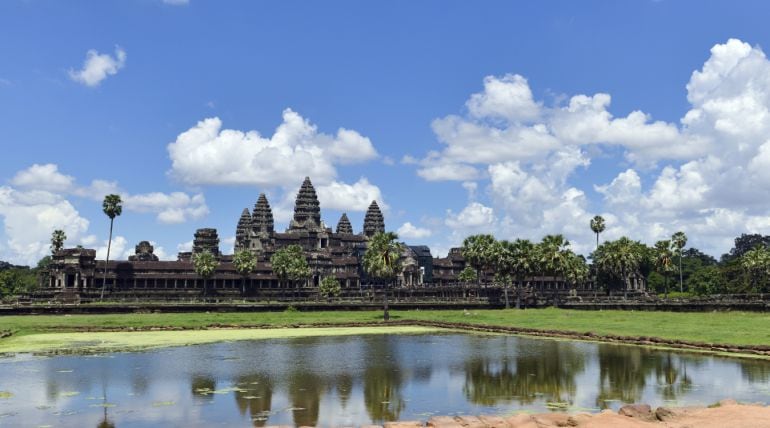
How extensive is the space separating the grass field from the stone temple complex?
31684 mm

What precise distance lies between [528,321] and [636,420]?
55207mm

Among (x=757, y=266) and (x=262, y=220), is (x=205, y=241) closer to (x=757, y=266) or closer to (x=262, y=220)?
(x=262, y=220)

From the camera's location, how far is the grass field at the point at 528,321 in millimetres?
56062

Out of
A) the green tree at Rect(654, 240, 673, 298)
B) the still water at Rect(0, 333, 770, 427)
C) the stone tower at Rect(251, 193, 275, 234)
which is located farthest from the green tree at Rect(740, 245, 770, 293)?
the stone tower at Rect(251, 193, 275, 234)

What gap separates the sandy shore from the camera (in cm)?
2081

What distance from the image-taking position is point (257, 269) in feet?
484

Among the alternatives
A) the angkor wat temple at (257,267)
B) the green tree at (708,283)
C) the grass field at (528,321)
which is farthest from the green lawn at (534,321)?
the green tree at (708,283)

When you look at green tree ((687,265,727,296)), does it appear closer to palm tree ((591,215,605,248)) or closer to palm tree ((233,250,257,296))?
palm tree ((591,215,605,248))

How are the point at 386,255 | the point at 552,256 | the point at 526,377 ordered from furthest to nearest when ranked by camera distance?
the point at 552,256 < the point at 386,255 < the point at 526,377

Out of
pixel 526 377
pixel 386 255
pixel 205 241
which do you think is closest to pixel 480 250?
pixel 386 255

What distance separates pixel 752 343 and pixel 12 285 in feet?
441

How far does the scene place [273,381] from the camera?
1325 inches

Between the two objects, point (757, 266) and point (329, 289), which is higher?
point (757, 266)

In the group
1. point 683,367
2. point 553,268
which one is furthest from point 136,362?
point 553,268
